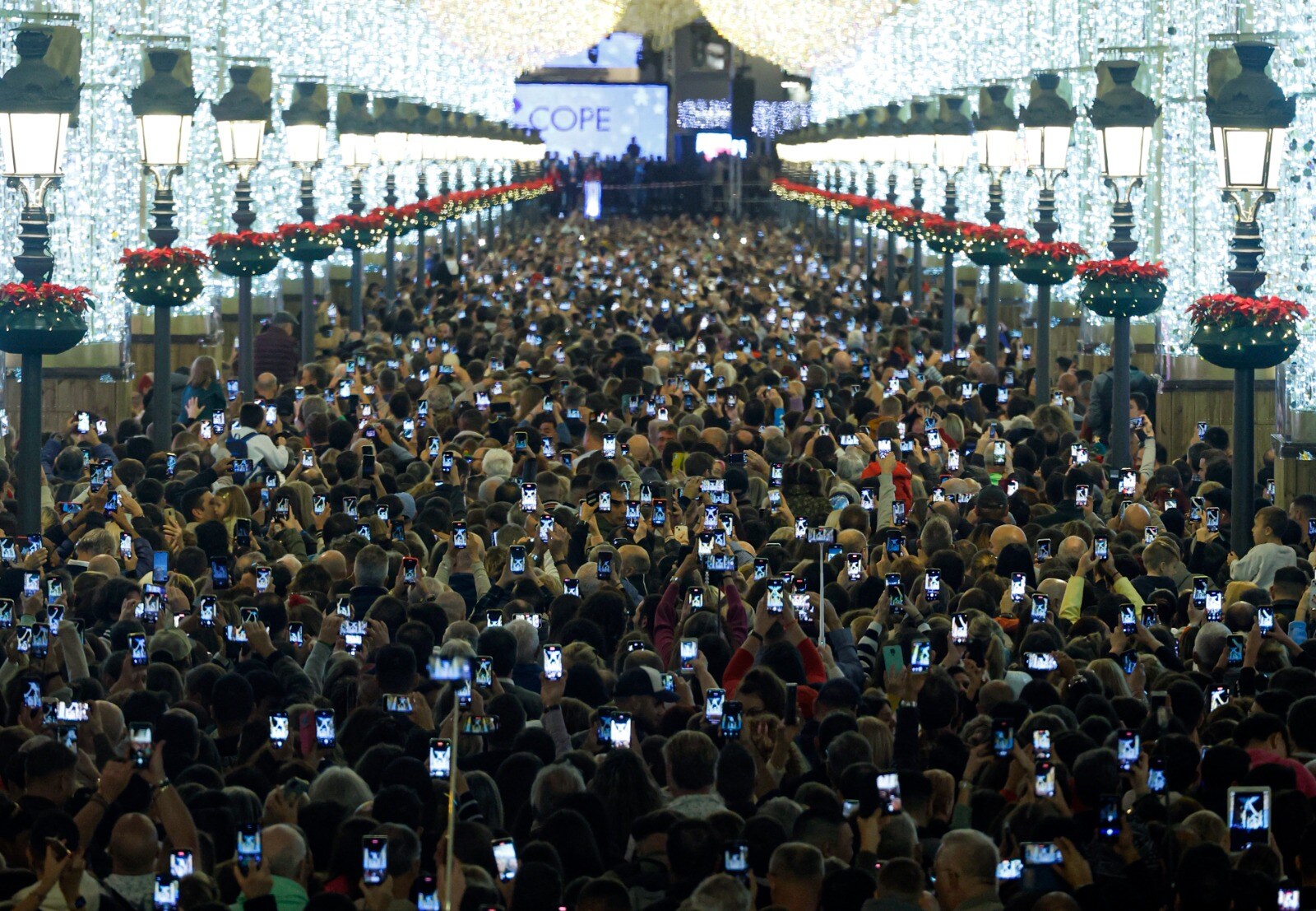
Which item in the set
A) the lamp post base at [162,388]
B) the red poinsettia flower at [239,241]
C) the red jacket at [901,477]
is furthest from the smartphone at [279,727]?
the red poinsettia flower at [239,241]

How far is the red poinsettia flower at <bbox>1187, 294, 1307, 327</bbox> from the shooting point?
1590cm

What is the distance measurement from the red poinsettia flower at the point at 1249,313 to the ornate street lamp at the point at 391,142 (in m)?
22.1

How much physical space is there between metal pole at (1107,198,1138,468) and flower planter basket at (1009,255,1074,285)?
413 centimetres

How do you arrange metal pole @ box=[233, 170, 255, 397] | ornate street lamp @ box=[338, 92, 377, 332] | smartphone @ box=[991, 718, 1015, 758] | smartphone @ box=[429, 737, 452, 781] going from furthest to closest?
ornate street lamp @ box=[338, 92, 377, 332] < metal pole @ box=[233, 170, 255, 397] < smartphone @ box=[991, 718, 1015, 758] < smartphone @ box=[429, 737, 452, 781]

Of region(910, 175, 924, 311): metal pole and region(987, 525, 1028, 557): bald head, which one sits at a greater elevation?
region(910, 175, 924, 311): metal pole

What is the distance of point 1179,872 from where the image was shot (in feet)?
26.8

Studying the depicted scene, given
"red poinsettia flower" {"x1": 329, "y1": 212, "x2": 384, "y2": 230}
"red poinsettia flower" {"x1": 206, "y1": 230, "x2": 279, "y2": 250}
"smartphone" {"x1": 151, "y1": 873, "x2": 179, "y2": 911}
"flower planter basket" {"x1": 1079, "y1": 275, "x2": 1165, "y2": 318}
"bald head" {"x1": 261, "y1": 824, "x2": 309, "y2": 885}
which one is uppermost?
"red poinsettia flower" {"x1": 329, "y1": 212, "x2": 384, "y2": 230}

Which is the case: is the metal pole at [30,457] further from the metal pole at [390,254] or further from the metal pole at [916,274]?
the metal pole at [916,274]

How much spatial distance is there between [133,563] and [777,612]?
4522 millimetres

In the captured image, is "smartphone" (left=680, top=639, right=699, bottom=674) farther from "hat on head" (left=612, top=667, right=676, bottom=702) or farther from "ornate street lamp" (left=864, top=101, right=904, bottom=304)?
"ornate street lamp" (left=864, top=101, right=904, bottom=304)

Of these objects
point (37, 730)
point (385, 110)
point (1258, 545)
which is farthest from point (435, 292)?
point (37, 730)

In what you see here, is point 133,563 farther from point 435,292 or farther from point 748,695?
point 435,292

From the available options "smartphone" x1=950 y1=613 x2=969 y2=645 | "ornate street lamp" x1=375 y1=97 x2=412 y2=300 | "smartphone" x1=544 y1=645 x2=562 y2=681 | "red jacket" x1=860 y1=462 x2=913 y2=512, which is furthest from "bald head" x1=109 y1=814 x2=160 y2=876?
"ornate street lamp" x1=375 y1=97 x2=412 y2=300

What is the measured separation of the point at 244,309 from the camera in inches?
952
